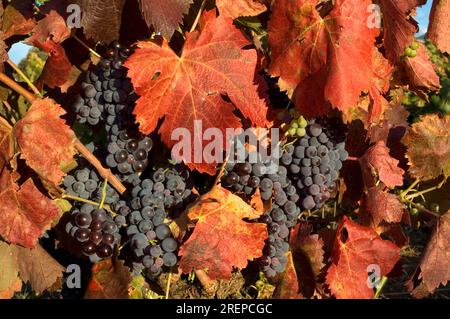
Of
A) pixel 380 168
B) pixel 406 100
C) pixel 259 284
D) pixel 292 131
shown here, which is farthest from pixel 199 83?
pixel 406 100

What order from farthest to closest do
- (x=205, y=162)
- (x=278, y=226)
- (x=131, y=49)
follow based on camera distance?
1. (x=278, y=226)
2. (x=131, y=49)
3. (x=205, y=162)

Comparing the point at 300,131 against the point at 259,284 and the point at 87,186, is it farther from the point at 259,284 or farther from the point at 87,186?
the point at 259,284

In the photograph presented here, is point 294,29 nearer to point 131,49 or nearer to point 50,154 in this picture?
point 131,49

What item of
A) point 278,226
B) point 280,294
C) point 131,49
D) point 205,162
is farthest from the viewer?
point 280,294

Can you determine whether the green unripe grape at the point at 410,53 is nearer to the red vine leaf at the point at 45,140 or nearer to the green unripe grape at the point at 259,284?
the red vine leaf at the point at 45,140
